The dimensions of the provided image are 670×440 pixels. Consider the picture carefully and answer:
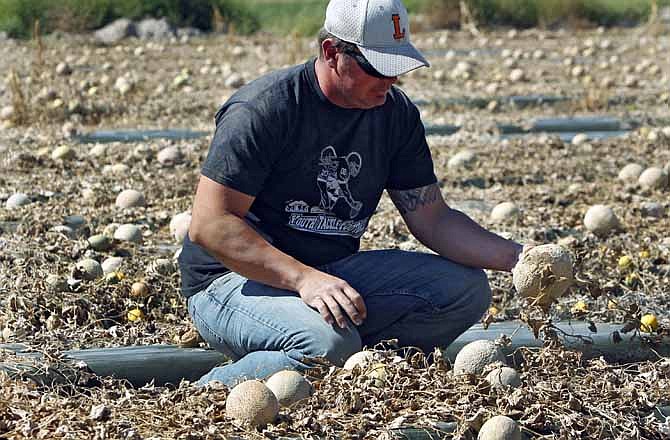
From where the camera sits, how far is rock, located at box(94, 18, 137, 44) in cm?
2031

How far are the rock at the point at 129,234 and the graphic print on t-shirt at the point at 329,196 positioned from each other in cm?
204

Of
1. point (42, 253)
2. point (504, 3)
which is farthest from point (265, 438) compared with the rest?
point (504, 3)

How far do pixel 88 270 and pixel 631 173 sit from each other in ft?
12.8

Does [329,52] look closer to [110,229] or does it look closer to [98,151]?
[110,229]

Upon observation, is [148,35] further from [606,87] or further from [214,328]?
[214,328]

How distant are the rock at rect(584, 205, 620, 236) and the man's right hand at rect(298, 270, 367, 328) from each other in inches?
112

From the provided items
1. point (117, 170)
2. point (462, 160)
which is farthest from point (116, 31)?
point (462, 160)

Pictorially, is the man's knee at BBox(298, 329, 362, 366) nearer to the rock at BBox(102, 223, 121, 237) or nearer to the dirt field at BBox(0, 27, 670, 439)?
the dirt field at BBox(0, 27, 670, 439)

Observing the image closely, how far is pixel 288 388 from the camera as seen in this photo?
3.48m

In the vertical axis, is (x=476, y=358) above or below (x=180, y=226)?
above

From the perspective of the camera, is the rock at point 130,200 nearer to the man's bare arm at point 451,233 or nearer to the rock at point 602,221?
the rock at point 602,221

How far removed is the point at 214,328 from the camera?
4008mm

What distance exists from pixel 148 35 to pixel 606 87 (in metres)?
10.4

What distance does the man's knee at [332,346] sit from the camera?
12.1 ft
